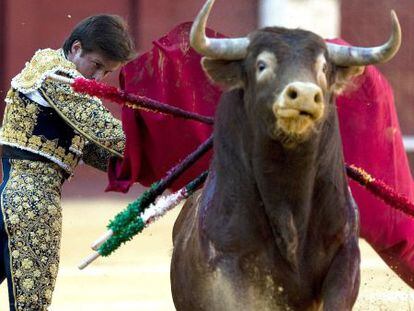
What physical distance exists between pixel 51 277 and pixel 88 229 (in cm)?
459

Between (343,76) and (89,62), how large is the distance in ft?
3.85

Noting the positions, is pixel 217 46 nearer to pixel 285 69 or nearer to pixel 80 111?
pixel 285 69

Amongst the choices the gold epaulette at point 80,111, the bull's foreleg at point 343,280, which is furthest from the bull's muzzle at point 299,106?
the gold epaulette at point 80,111

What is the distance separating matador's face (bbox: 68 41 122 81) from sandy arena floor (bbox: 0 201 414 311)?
174cm

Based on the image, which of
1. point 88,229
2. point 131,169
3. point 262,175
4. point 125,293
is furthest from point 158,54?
point 88,229

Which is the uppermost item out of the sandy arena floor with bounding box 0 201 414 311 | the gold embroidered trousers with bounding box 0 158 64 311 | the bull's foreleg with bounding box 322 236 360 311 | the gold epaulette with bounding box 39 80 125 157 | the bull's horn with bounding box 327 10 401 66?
the bull's horn with bounding box 327 10 401 66

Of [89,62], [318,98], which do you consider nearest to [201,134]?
[89,62]

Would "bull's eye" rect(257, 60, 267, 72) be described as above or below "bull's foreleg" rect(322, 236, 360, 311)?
above

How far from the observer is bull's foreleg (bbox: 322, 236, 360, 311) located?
4.08m

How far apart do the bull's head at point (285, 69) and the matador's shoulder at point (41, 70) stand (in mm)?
861

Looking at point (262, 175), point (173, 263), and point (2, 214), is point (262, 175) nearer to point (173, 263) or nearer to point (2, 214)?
point (173, 263)

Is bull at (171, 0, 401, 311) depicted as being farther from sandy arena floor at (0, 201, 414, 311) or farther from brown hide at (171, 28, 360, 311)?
sandy arena floor at (0, 201, 414, 311)

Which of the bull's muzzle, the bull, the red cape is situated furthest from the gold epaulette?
the bull's muzzle

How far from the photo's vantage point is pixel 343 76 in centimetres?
414
